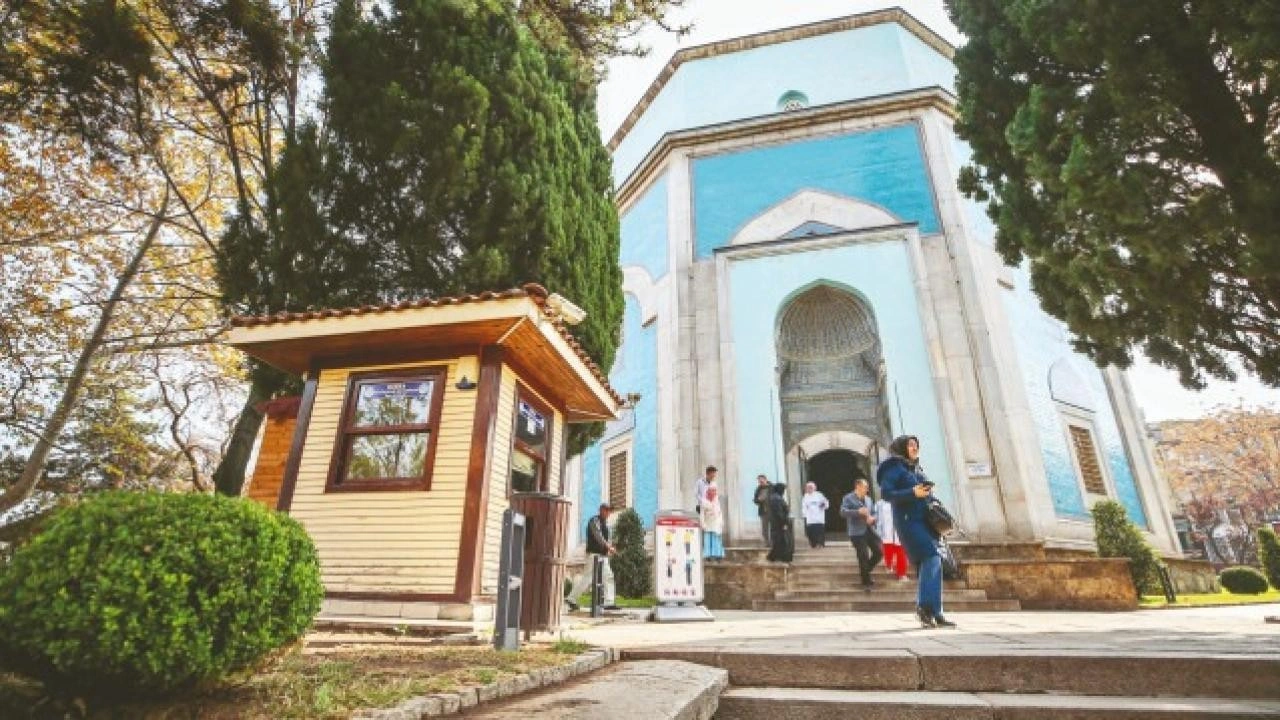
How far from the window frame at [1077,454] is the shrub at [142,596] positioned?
52.2 feet

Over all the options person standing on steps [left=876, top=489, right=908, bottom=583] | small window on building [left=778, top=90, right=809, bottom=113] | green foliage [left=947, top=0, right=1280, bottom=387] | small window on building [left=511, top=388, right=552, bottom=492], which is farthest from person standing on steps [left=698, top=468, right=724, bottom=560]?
small window on building [left=778, top=90, right=809, bottom=113]

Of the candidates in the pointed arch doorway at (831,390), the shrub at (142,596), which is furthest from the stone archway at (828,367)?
the shrub at (142,596)

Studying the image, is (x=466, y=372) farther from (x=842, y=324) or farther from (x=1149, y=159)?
(x=842, y=324)

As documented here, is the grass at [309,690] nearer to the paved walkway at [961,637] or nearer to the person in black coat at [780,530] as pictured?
the paved walkway at [961,637]

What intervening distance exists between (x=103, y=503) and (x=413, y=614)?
154 inches

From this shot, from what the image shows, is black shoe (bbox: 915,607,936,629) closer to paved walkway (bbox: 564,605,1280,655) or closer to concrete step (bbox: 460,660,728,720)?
paved walkway (bbox: 564,605,1280,655)

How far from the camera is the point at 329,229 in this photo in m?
9.30

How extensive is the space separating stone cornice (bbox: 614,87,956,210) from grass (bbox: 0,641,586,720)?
14.2m

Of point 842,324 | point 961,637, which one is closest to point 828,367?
point 842,324

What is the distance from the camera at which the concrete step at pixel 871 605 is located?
9.17 m

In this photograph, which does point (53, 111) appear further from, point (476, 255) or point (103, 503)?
point (103, 503)

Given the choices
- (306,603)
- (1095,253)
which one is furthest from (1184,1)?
(306,603)

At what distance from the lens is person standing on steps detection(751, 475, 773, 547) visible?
39.8ft

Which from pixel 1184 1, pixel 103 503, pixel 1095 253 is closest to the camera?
pixel 103 503
